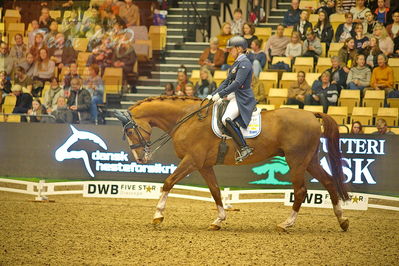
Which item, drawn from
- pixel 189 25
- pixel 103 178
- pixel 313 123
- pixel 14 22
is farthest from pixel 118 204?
pixel 14 22

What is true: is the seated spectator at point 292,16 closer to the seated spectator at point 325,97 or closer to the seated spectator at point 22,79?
the seated spectator at point 325,97

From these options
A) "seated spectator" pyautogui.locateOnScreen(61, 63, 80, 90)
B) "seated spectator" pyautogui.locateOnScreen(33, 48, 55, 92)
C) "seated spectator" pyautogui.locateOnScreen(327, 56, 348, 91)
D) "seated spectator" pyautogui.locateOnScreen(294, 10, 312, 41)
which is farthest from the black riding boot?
"seated spectator" pyautogui.locateOnScreen(33, 48, 55, 92)

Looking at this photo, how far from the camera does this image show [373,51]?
17547 millimetres

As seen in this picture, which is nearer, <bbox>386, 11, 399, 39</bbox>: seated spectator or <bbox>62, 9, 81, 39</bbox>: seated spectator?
<bbox>386, 11, 399, 39</bbox>: seated spectator

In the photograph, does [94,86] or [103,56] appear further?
[103,56]

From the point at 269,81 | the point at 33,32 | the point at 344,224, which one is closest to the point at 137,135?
the point at 344,224

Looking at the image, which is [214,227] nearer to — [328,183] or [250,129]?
[250,129]

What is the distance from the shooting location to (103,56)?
66.5ft

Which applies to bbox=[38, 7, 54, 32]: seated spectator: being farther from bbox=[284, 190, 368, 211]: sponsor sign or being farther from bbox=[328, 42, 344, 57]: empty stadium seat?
bbox=[284, 190, 368, 211]: sponsor sign

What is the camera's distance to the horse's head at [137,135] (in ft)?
37.4

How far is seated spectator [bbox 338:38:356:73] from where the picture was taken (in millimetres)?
17688

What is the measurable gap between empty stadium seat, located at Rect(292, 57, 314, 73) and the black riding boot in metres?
7.50

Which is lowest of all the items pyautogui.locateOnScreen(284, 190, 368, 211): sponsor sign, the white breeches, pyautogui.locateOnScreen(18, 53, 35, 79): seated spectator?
pyautogui.locateOnScreen(284, 190, 368, 211): sponsor sign

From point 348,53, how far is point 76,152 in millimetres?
6413
